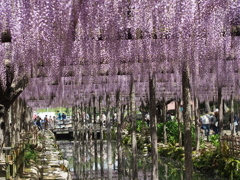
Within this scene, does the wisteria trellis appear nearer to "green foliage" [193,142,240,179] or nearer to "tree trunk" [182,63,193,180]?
"tree trunk" [182,63,193,180]

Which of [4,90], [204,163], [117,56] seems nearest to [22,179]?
[4,90]

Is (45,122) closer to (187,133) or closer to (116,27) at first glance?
(187,133)

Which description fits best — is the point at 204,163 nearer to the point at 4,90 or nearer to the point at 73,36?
the point at 4,90

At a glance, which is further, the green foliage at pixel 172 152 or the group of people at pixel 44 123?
the group of people at pixel 44 123

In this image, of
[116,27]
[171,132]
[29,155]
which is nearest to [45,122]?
[171,132]

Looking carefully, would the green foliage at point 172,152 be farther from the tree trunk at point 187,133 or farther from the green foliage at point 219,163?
the tree trunk at point 187,133

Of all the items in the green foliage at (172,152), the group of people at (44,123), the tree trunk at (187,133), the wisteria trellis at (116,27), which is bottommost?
the green foliage at (172,152)

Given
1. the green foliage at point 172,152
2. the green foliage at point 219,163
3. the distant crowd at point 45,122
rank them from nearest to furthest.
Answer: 1. the green foliage at point 219,163
2. the green foliage at point 172,152
3. the distant crowd at point 45,122

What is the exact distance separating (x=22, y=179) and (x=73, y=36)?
4.23 metres

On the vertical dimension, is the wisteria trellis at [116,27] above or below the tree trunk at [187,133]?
above

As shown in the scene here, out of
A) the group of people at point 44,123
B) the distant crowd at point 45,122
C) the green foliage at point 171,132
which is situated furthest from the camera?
the distant crowd at point 45,122

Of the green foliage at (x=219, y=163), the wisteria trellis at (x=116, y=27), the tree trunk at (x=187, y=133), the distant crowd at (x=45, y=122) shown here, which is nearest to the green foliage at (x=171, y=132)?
the green foliage at (x=219, y=163)

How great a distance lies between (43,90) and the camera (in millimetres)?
14297

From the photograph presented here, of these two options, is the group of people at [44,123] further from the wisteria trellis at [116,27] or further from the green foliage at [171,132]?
the wisteria trellis at [116,27]
